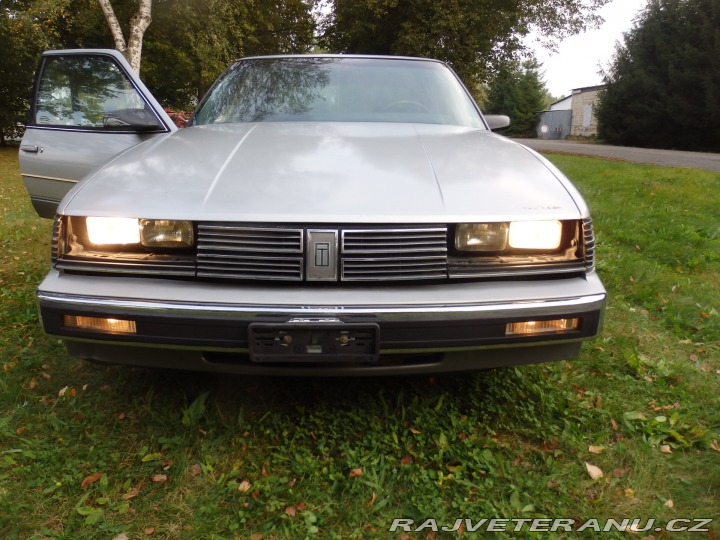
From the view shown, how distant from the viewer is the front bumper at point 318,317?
1764mm

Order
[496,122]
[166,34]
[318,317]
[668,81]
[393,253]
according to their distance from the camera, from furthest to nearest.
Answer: [668,81] → [166,34] → [496,122] → [393,253] → [318,317]

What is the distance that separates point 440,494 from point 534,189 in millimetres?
1135

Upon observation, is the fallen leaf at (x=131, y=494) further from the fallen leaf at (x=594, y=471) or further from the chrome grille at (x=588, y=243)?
the chrome grille at (x=588, y=243)

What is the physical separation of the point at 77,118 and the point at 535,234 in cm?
285

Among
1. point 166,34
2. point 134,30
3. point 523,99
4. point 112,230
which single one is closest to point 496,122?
point 112,230

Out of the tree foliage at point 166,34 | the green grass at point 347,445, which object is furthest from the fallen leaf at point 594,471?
the tree foliage at point 166,34

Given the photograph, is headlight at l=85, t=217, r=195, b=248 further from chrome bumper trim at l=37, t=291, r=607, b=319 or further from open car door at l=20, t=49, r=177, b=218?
open car door at l=20, t=49, r=177, b=218

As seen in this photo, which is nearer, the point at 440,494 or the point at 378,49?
the point at 440,494

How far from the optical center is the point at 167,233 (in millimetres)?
1882

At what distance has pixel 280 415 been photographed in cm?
231

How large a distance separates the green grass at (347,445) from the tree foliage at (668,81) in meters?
25.8

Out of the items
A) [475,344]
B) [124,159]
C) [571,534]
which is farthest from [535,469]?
[124,159]

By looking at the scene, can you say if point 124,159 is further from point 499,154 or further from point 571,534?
point 571,534

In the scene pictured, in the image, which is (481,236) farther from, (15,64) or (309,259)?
(15,64)
